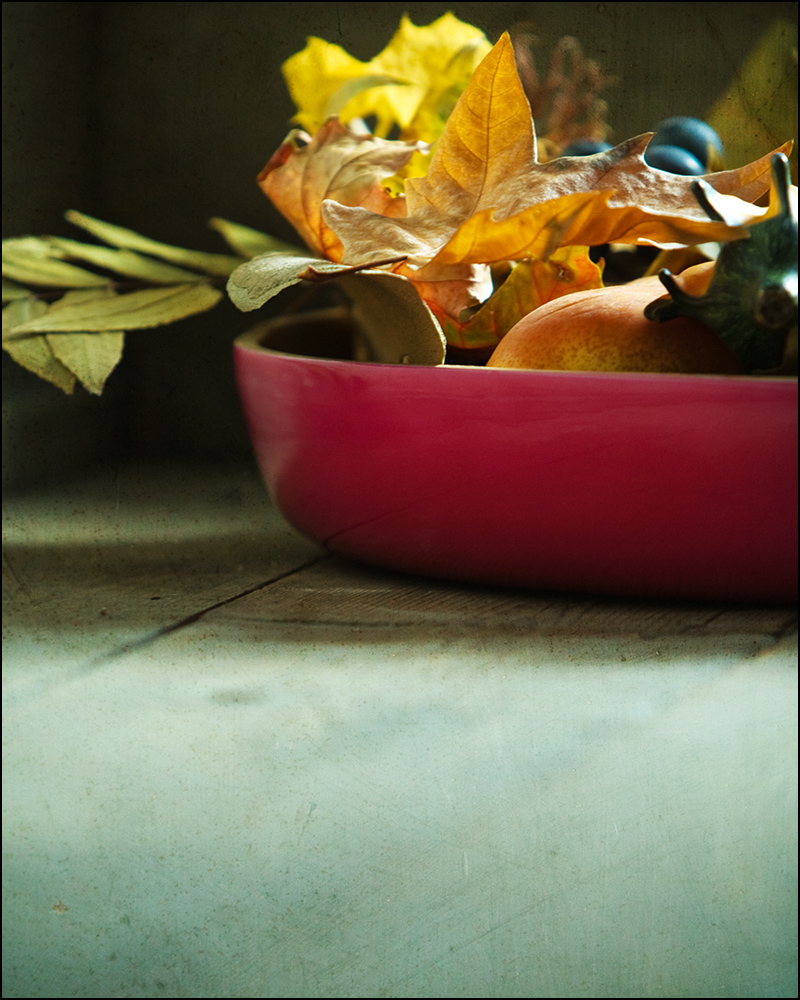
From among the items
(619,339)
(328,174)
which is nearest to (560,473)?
(619,339)

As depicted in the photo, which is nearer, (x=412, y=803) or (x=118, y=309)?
(x=412, y=803)

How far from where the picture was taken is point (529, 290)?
0.86 ft

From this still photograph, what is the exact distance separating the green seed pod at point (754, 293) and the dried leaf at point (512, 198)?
0.7 inches

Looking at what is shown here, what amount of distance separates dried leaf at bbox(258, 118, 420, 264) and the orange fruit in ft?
0.32

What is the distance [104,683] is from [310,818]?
7cm

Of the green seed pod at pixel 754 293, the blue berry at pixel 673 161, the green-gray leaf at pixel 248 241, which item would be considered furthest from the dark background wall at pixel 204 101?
the green seed pod at pixel 754 293

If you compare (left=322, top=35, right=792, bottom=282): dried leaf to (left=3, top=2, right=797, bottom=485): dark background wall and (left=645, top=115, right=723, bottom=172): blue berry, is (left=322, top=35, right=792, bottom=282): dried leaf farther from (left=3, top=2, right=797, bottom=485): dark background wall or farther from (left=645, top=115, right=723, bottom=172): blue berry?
(left=3, top=2, right=797, bottom=485): dark background wall

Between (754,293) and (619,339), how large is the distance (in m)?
0.03

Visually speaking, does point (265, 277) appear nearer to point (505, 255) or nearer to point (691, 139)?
point (505, 255)

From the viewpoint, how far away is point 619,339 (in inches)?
8.5

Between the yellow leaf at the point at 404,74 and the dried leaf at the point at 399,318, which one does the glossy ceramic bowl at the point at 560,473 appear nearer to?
the dried leaf at the point at 399,318

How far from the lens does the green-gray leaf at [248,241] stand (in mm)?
431

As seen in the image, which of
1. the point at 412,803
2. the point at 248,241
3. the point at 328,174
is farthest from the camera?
the point at 248,241

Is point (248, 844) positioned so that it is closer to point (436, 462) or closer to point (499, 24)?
point (436, 462)
